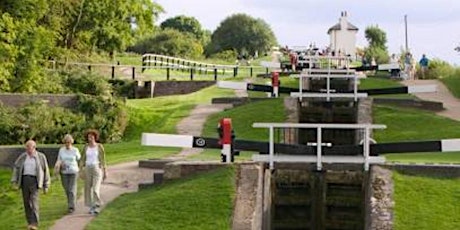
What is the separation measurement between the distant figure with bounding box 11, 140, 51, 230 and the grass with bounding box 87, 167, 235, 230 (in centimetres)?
96

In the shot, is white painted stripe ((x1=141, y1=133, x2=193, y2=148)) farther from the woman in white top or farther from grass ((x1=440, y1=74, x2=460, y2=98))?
grass ((x1=440, y1=74, x2=460, y2=98))

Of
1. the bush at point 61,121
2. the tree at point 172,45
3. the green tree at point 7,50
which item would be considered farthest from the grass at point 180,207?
the tree at point 172,45

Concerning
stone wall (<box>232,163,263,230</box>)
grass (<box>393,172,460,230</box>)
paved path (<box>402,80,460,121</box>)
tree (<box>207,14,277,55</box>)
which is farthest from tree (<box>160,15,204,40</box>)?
grass (<box>393,172,460,230</box>)

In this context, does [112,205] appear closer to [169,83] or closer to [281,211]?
[281,211]

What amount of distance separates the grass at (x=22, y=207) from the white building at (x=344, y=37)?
101 ft

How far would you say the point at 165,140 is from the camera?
49.7 feet

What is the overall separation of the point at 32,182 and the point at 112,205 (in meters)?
1.71

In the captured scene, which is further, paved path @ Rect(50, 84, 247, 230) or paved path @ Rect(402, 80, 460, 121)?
paved path @ Rect(402, 80, 460, 121)

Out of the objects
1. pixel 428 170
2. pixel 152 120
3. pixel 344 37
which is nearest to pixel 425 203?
pixel 428 170

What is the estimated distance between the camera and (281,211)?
16562mm

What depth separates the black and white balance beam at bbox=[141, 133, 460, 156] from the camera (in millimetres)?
14992

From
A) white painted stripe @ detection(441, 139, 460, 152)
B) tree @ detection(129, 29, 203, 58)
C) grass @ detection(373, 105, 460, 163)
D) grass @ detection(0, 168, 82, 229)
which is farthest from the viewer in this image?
tree @ detection(129, 29, 203, 58)

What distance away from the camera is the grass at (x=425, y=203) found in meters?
13.1

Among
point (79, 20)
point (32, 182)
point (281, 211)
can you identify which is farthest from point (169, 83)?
point (32, 182)
